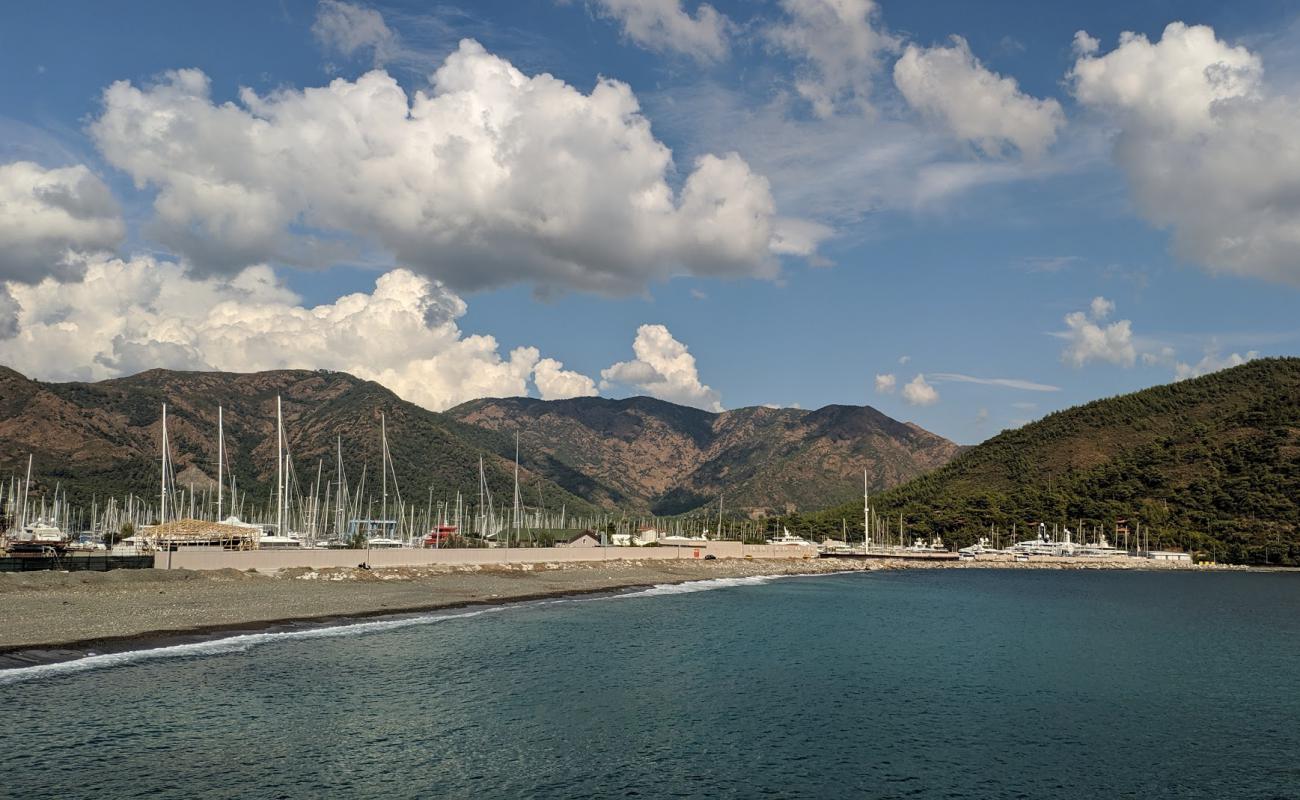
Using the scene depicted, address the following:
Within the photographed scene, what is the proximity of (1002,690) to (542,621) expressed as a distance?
28.4m

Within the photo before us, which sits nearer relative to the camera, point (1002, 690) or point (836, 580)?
point (1002, 690)

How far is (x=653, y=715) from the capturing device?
1170 inches

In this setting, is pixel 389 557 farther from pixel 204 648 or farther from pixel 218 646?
pixel 204 648

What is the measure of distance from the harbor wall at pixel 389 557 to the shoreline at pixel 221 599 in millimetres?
1697

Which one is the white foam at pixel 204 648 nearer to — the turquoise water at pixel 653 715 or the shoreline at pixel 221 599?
the turquoise water at pixel 653 715

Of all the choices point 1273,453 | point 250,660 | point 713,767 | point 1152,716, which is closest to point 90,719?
point 250,660

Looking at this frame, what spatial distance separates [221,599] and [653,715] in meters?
36.1

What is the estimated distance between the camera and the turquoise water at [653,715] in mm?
21906

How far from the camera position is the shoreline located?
3816 centimetres

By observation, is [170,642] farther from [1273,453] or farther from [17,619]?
[1273,453]

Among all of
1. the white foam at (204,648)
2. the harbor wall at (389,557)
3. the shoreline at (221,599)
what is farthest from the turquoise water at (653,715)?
the harbor wall at (389,557)

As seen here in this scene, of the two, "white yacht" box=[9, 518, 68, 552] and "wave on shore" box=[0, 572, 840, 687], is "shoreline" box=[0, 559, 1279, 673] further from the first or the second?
"white yacht" box=[9, 518, 68, 552]

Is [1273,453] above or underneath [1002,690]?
Answer: above

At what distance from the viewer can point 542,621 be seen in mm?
54062
